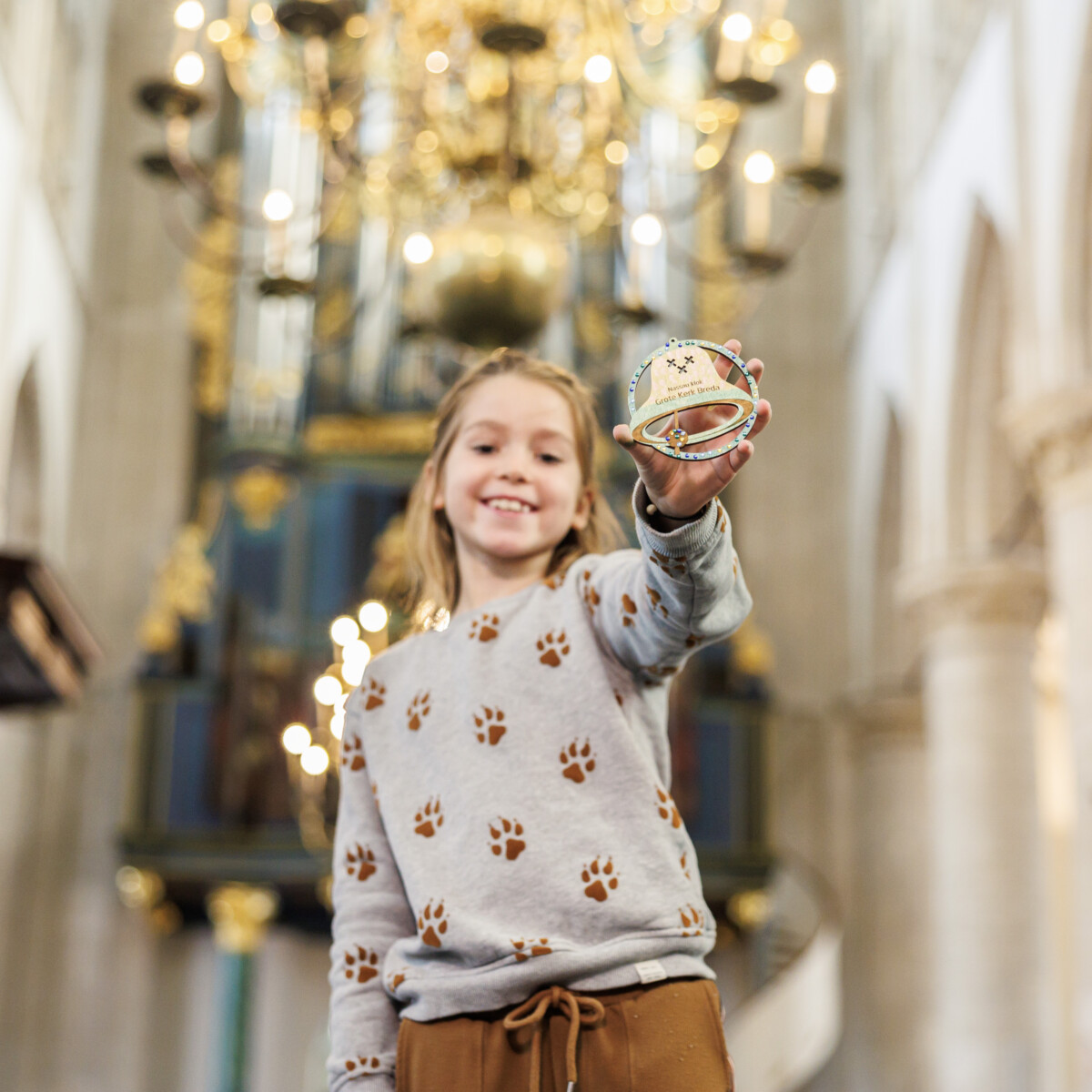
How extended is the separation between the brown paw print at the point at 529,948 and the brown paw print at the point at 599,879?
7 centimetres

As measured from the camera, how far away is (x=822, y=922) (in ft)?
34.0

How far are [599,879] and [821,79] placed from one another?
5328 millimetres

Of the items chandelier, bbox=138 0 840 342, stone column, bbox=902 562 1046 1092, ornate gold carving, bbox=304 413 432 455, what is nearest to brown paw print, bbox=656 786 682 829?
chandelier, bbox=138 0 840 342

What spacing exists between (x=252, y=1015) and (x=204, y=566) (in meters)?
A: 3.21

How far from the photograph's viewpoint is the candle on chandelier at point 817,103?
21.3 ft

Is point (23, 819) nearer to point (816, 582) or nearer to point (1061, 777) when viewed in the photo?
point (816, 582)

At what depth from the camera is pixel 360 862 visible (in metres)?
1.97

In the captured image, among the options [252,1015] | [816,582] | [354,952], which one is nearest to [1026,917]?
[816,582]

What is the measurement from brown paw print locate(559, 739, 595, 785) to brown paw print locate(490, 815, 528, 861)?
3.2 inches

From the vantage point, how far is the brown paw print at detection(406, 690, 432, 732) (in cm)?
195

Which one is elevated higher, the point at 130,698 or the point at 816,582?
the point at 816,582

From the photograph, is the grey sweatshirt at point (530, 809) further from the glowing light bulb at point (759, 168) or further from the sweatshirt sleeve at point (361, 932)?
the glowing light bulb at point (759, 168)

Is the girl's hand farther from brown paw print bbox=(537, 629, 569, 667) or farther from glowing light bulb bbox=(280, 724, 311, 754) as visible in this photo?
glowing light bulb bbox=(280, 724, 311, 754)

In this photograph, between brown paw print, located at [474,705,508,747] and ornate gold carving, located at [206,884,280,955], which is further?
ornate gold carving, located at [206,884,280,955]
